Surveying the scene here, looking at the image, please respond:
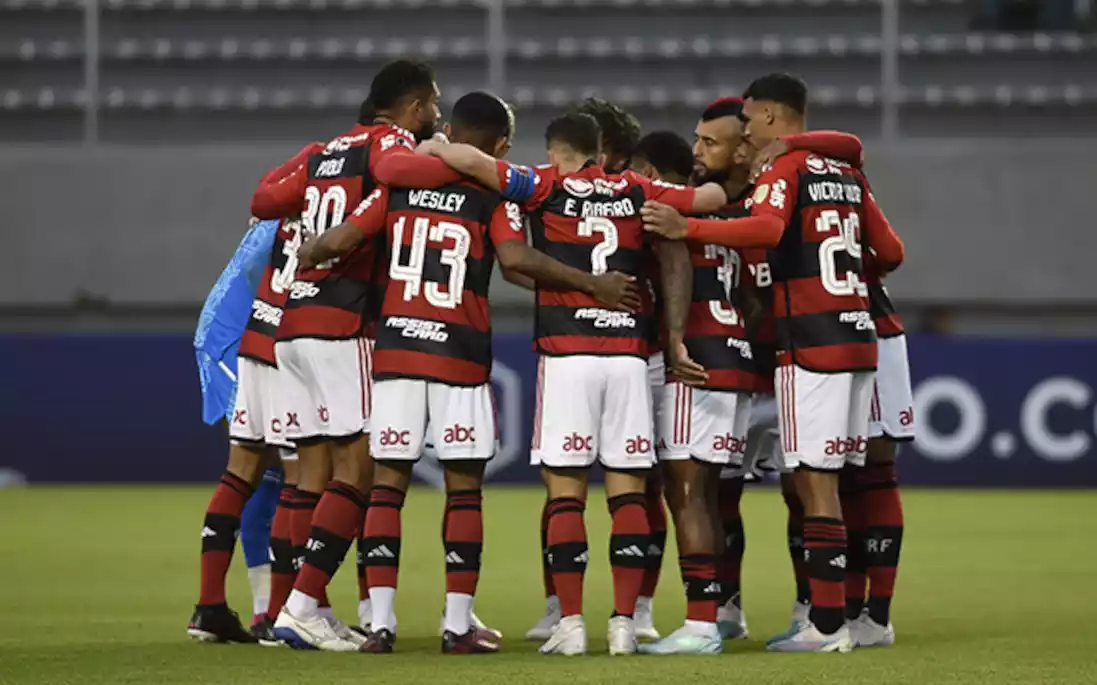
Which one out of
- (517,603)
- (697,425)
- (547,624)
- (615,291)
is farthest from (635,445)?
(517,603)

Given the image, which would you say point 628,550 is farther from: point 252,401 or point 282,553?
point 252,401

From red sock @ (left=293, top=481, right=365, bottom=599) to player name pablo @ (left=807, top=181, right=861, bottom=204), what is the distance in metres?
2.06

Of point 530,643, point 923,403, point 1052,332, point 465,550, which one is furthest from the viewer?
point 1052,332

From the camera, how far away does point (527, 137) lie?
63.1ft

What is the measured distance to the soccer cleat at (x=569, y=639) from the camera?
6.35 meters

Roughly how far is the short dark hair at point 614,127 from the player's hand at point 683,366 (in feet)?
4.18

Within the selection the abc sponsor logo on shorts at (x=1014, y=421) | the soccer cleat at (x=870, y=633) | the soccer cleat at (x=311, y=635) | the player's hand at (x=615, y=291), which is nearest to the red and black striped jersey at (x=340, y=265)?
the player's hand at (x=615, y=291)

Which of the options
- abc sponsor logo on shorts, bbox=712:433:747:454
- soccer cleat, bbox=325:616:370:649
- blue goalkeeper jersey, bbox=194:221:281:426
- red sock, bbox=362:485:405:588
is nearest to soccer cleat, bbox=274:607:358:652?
soccer cleat, bbox=325:616:370:649

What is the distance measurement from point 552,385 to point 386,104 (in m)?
1.31

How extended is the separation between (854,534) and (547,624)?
128cm

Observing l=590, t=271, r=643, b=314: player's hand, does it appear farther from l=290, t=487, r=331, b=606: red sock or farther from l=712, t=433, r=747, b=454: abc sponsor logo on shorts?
l=290, t=487, r=331, b=606: red sock

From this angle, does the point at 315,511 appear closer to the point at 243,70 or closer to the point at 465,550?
the point at 465,550

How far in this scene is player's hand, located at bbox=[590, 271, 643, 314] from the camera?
6.51m

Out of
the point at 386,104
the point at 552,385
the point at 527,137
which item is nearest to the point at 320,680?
the point at 552,385
